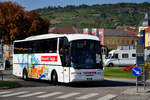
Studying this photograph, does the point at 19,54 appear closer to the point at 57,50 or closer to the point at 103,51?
the point at 57,50

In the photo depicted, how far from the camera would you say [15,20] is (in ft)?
221

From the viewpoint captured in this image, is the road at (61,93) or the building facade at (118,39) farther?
the building facade at (118,39)

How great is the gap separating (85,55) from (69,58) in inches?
40.1

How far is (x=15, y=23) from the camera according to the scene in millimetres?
67125

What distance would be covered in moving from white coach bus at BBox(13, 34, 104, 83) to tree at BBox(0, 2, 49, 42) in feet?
130

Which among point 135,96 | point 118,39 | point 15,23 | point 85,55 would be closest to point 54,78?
point 85,55

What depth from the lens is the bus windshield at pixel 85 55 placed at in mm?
23016

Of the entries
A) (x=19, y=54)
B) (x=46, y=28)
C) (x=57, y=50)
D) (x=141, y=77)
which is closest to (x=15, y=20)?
(x=46, y=28)

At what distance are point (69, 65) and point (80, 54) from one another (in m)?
0.97

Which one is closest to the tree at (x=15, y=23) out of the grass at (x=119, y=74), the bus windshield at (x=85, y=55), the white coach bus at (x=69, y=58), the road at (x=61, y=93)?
the grass at (x=119, y=74)

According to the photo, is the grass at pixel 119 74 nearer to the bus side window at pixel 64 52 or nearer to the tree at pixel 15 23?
the bus side window at pixel 64 52

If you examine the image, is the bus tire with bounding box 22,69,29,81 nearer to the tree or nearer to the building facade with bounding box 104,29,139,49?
the tree

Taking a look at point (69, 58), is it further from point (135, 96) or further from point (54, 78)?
point (135, 96)

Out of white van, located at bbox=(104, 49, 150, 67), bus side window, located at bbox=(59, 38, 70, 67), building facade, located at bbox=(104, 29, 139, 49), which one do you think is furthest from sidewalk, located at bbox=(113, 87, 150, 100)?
building facade, located at bbox=(104, 29, 139, 49)
